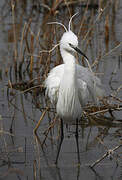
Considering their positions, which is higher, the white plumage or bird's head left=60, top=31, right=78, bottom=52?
bird's head left=60, top=31, right=78, bottom=52

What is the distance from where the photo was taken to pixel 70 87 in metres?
4.19

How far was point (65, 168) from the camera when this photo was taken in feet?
14.0

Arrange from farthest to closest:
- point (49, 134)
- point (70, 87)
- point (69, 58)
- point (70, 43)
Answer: point (49, 134)
point (70, 87)
point (69, 58)
point (70, 43)

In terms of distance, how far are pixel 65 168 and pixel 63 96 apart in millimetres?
697

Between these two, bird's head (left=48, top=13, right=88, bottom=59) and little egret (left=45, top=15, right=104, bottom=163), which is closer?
bird's head (left=48, top=13, right=88, bottom=59)

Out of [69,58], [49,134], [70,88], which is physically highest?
[69,58]

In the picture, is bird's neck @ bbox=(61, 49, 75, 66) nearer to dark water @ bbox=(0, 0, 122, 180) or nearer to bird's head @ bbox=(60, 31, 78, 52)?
bird's head @ bbox=(60, 31, 78, 52)

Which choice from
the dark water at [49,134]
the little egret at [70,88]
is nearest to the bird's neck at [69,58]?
the little egret at [70,88]

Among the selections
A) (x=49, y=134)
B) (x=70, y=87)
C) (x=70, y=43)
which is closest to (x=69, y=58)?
Answer: (x=70, y=43)

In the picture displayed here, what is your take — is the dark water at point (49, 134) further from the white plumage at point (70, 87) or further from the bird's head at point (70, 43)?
the bird's head at point (70, 43)

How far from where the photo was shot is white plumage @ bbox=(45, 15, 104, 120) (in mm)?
4031

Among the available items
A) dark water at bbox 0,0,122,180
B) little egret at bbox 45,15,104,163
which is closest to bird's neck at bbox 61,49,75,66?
little egret at bbox 45,15,104,163

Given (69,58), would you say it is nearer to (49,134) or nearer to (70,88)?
(70,88)

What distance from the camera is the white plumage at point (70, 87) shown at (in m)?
4.03
